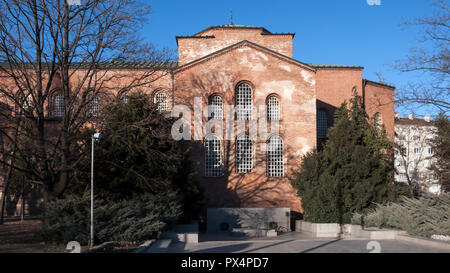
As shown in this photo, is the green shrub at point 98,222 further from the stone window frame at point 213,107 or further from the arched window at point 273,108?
the arched window at point 273,108

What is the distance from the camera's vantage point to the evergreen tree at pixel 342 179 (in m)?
21.6

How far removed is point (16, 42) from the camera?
17.3 metres

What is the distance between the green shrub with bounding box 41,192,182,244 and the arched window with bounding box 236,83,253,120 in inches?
479

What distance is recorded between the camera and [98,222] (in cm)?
1523

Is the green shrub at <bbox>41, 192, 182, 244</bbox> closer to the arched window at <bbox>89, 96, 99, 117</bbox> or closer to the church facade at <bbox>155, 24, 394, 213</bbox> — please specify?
the arched window at <bbox>89, 96, 99, 117</bbox>

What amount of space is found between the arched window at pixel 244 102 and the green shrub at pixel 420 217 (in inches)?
440

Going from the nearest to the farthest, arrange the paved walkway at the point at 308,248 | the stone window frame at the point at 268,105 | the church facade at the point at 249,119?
the paved walkway at the point at 308,248 < the church facade at the point at 249,119 < the stone window frame at the point at 268,105

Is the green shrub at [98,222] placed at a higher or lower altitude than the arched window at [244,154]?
lower

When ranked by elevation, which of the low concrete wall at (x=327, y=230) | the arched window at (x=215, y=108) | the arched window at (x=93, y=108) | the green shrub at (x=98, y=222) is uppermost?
the arched window at (x=215, y=108)

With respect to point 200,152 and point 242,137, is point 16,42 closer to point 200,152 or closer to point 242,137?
point 200,152

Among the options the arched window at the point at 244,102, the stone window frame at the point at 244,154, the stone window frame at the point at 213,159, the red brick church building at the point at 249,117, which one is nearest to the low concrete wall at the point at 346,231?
the red brick church building at the point at 249,117

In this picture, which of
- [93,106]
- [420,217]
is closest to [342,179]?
[420,217]

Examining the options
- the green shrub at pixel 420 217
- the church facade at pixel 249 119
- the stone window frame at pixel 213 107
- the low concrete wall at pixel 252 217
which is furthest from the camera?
the stone window frame at pixel 213 107

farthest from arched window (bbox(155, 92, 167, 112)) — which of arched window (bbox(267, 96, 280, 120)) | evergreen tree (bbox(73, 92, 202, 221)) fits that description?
arched window (bbox(267, 96, 280, 120))
